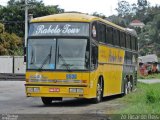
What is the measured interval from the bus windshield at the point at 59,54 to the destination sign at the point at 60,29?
0.88ft

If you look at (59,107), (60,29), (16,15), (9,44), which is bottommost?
(59,107)

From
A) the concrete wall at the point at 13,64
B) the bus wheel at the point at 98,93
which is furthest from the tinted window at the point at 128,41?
the concrete wall at the point at 13,64

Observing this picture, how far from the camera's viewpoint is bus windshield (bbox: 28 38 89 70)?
1836 centimetres

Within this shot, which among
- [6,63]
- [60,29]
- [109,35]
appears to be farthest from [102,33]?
[6,63]

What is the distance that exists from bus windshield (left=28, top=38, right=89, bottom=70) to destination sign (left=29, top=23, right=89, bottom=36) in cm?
27

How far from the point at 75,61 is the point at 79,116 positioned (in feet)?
12.8

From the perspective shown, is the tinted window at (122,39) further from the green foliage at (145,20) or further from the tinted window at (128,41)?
the green foliage at (145,20)

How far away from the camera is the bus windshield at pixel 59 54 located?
1836 centimetres

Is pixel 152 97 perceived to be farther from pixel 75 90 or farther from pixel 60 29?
pixel 60 29

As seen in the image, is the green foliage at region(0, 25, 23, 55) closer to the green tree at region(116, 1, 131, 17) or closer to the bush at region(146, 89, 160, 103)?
the bush at region(146, 89, 160, 103)

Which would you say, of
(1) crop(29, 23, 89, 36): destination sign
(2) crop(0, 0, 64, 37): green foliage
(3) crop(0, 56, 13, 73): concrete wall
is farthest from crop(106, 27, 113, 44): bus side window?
(2) crop(0, 0, 64, 37): green foliage

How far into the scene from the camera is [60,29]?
1891cm

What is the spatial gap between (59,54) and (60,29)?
3.48ft

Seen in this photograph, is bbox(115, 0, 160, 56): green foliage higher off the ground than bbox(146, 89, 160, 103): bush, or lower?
higher
